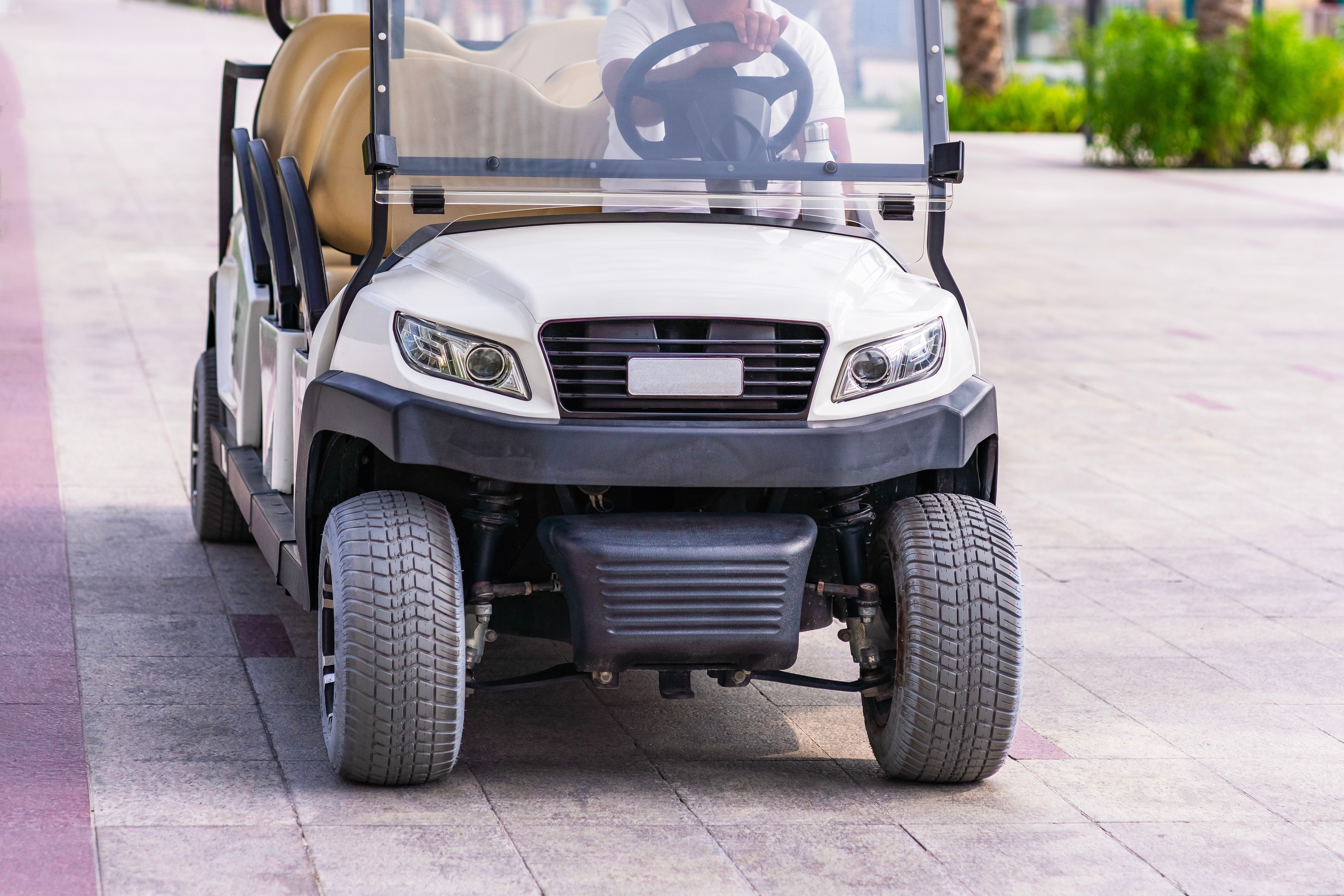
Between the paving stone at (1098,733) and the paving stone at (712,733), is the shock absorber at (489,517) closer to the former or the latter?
the paving stone at (712,733)

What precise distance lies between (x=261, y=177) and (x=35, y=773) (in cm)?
189

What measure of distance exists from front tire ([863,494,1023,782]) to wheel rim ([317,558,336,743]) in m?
1.21

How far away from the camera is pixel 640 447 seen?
11.6ft

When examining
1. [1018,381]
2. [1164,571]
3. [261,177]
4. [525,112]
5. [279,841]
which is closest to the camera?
[279,841]

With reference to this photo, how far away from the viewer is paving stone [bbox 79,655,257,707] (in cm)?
434

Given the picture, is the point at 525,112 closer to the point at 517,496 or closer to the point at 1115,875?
the point at 517,496

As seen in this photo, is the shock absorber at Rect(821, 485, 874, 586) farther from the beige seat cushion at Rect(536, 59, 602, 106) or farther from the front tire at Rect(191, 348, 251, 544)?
the front tire at Rect(191, 348, 251, 544)

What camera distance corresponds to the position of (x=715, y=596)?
355 cm

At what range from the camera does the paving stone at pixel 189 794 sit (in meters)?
3.57

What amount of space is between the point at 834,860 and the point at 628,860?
1.35 feet

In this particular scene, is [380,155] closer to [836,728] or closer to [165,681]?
[165,681]

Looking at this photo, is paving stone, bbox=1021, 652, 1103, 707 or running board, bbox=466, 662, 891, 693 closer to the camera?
running board, bbox=466, 662, 891, 693

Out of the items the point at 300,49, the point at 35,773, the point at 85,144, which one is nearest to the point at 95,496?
the point at 300,49

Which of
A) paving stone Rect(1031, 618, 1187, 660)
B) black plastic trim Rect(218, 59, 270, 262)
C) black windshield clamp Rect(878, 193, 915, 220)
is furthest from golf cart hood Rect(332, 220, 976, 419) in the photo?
black plastic trim Rect(218, 59, 270, 262)
